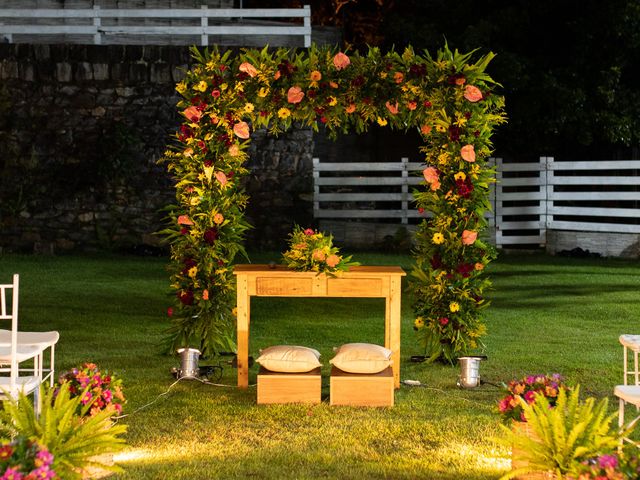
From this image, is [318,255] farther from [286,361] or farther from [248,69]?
[248,69]

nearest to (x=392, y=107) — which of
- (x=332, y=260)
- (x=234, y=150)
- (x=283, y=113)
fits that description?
(x=283, y=113)

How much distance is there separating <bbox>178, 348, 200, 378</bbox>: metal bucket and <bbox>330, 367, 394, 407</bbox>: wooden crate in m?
1.41

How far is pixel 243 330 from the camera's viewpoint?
8070 mm

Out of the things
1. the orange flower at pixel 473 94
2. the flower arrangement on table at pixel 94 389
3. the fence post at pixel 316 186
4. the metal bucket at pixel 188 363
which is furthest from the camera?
the fence post at pixel 316 186

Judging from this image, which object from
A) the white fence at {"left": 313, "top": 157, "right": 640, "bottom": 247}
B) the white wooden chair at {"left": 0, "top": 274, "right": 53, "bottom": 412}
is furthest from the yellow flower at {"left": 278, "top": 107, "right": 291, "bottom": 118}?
the white fence at {"left": 313, "top": 157, "right": 640, "bottom": 247}

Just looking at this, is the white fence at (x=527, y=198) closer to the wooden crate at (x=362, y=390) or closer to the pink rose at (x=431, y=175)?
the pink rose at (x=431, y=175)

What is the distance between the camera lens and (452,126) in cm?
873

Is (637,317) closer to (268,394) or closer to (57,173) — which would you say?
(268,394)

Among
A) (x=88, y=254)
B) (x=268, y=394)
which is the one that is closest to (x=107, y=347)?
(x=268, y=394)

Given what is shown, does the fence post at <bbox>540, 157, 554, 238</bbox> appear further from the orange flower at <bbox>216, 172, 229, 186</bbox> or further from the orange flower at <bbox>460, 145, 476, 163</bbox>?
the orange flower at <bbox>216, 172, 229, 186</bbox>

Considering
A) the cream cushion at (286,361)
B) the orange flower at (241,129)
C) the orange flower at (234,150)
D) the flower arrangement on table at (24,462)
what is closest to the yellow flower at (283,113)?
the orange flower at (241,129)

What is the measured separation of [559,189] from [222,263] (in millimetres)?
14377

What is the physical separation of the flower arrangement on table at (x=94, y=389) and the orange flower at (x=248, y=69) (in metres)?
3.41

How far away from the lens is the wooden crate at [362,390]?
7391 millimetres
